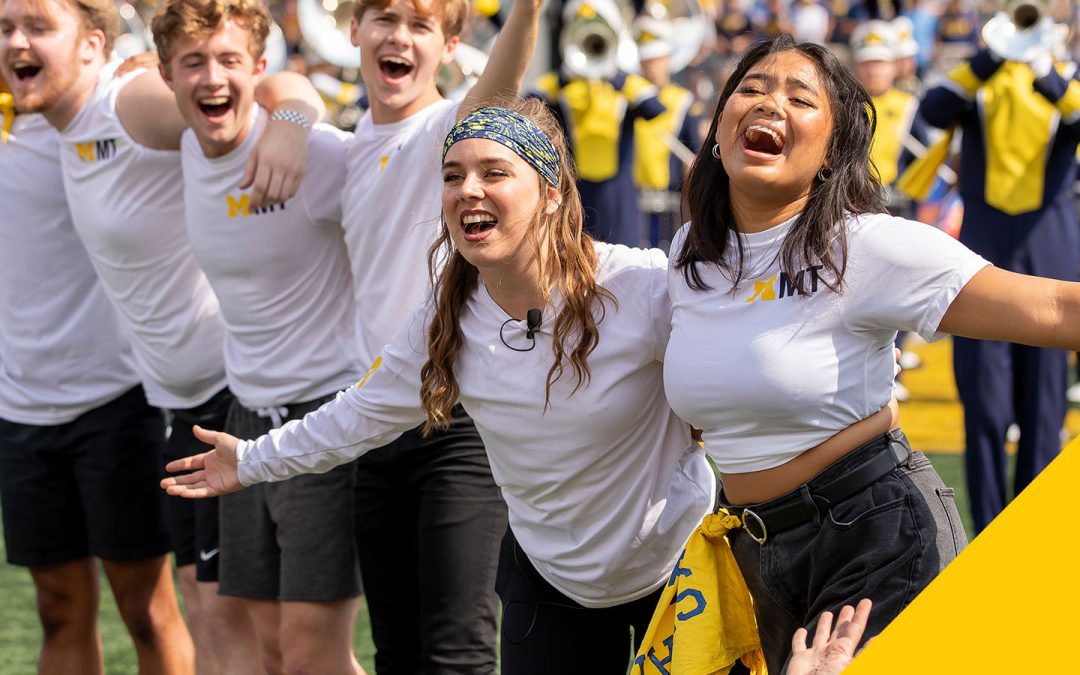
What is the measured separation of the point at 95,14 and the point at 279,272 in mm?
1187

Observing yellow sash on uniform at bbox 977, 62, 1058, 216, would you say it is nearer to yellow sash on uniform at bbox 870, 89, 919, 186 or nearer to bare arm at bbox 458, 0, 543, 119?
bare arm at bbox 458, 0, 543, 119

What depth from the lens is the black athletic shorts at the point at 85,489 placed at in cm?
449

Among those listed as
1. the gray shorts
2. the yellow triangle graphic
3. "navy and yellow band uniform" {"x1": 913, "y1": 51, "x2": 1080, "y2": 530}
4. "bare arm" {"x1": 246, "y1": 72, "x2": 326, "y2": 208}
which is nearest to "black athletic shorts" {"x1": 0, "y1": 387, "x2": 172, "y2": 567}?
the gray shorts

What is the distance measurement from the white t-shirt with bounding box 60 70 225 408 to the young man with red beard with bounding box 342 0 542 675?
622mm

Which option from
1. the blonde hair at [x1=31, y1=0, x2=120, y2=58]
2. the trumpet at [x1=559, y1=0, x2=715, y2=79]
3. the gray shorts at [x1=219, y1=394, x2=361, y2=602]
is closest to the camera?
the gray shorts at [x1=219, y1=394, x2=361, y2=602]

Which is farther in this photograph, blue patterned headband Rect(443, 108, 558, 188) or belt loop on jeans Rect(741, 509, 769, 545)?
blue patterned headband Rect(443, 108, 558, 188)

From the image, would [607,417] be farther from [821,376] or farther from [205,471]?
[205,471]

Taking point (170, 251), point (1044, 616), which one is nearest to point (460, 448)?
point (170, 251)

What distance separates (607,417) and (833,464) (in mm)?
544

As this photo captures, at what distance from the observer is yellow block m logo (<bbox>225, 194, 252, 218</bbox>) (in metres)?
3.91

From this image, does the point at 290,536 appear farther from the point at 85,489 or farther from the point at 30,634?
the point at 30,634

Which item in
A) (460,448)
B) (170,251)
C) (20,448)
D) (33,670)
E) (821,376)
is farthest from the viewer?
(33,670)

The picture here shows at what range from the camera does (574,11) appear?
36.7ft

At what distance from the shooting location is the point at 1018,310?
2463mm
